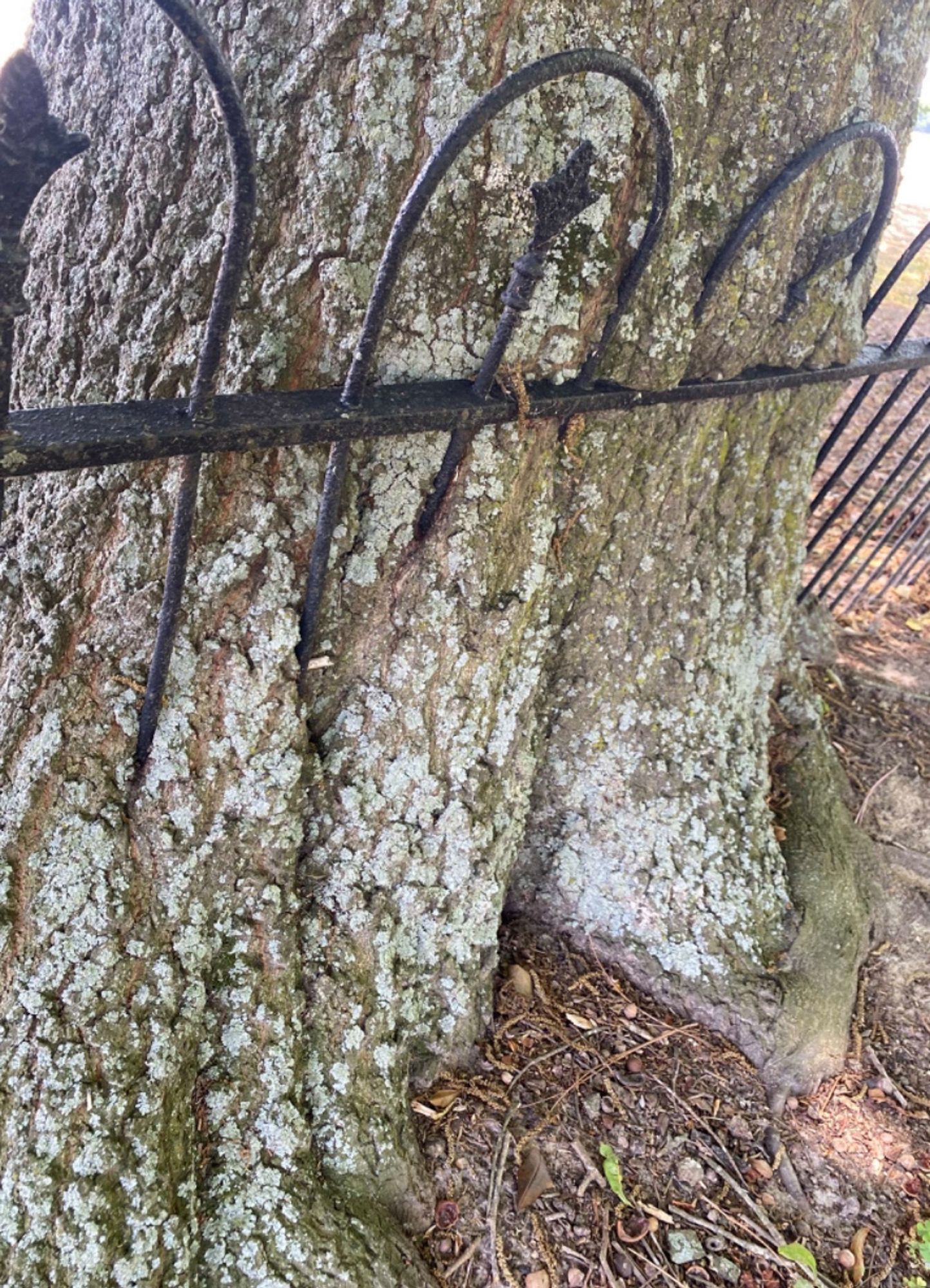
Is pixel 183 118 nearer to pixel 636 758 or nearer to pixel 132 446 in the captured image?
pixel 132 446

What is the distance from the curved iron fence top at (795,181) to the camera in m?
1.63

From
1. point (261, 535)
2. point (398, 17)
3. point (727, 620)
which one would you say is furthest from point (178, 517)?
point (727, 620)

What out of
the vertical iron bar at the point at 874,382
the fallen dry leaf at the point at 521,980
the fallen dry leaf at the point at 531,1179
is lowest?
the fallen dry leaf at the point at 531,1179

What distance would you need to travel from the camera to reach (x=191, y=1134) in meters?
1.59

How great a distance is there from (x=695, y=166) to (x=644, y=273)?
0.71 ft

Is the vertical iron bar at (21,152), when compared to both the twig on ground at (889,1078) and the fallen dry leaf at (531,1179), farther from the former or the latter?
the twig on ground at (889,1078)

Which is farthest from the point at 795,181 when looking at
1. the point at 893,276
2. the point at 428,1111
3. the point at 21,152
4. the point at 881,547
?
the point at 881,547

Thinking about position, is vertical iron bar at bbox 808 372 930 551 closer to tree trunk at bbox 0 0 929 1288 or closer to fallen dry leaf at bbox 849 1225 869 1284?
tree trunk at bbox 0 0 929 1288

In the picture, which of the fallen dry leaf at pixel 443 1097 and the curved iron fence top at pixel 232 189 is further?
the fallen dry leaf at pixel 443 1097

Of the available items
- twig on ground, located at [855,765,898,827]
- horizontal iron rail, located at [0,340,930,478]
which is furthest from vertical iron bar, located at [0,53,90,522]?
twig on ground, located at [855,765,898,827]

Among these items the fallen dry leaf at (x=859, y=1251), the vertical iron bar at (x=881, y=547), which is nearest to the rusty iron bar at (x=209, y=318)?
the fallen dry leaf at (x=859, y=1251)

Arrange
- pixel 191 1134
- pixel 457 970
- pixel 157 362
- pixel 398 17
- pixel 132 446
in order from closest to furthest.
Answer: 1. pixel 132 446
2. pixel 398 17
3. pixel 157 362
4. pixel 191 1134
5. pixel 457 970

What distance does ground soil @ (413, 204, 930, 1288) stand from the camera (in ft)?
5.85

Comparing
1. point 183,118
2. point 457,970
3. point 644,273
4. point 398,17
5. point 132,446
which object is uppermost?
point 398,17
